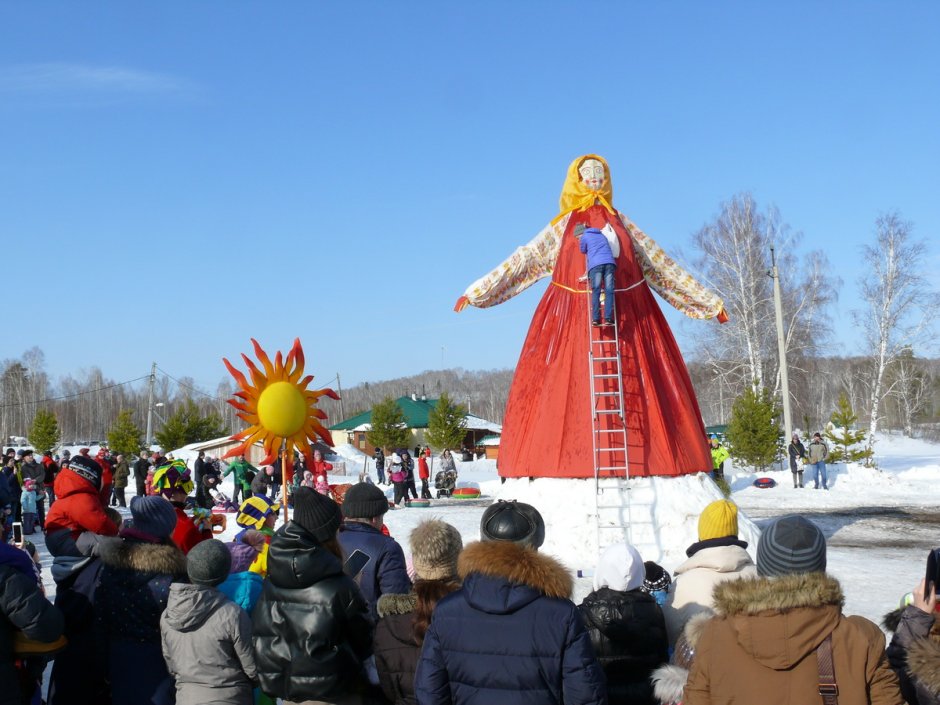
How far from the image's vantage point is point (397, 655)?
334 cm

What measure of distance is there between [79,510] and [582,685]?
3317mm

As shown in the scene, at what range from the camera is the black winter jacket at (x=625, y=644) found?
3393 mm

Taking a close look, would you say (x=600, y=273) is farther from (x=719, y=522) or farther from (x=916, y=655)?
(x=916, y=655)

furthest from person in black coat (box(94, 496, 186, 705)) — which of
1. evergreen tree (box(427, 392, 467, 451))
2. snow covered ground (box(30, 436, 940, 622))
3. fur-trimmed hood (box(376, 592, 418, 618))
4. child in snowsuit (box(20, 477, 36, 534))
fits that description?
evergreen tree (box(427, 392, 467, 451))

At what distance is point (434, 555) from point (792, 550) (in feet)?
4.56

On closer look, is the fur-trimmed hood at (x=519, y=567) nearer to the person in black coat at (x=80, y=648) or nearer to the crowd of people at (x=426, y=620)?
the crowd of people at (x=426, y=620)

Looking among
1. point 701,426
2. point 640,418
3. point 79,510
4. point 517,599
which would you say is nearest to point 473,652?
point 517,599

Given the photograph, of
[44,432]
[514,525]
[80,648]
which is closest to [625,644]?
[514,525]

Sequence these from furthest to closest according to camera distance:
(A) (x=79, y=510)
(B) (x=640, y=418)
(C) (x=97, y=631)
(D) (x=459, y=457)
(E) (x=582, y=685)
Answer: (D) (x=459, y=457) < (B) (x=640, y=418) < (A) (x=79, y=510) < (C) (x=97, y=631) < (E) (x=582, y=685)

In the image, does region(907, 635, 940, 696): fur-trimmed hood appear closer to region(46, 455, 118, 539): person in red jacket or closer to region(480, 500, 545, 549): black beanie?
region(480, 500, 545, 549): black beanie

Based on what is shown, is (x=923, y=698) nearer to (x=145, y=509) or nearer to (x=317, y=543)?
(x=317, y=543)

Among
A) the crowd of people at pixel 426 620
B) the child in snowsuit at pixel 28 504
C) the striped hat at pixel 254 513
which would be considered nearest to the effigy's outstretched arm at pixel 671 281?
the striped hat at pixel 254 513

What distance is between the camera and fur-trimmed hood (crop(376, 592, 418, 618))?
11.3ft

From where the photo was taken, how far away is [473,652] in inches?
108
